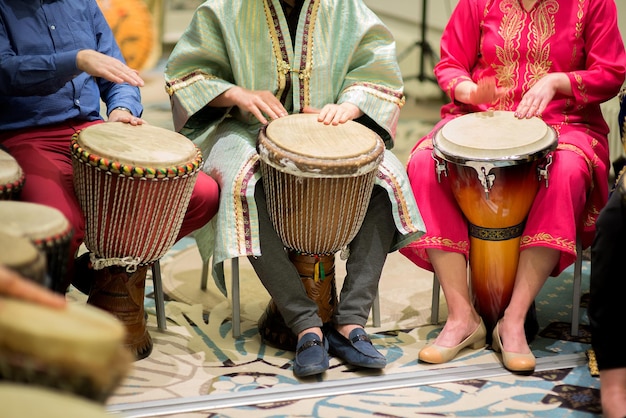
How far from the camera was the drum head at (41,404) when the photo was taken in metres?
1.34

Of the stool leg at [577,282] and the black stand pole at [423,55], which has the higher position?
the stool leg at [577,282]

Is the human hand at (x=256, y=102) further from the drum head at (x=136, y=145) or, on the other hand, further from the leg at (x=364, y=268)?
the leg at (x=364, y=268)

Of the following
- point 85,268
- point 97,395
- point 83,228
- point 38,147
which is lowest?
point 85,268

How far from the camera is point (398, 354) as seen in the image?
118 inches

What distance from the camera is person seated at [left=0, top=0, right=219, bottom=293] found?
2717 mm

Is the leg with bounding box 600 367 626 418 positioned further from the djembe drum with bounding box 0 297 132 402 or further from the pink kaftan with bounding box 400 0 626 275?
the djembe drum with bounding box 0 297 132 402

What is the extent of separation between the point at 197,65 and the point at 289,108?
1.24 feet

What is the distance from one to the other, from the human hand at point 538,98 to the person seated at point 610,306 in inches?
24.6

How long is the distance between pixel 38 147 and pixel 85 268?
48 centimetres

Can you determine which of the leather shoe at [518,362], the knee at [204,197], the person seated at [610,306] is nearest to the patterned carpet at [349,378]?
the leather shoe at [518,362]

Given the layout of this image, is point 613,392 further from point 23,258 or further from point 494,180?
point 23,258

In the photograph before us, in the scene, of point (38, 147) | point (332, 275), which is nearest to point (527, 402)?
point (332, 275)

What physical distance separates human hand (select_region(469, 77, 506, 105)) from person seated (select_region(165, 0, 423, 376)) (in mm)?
286

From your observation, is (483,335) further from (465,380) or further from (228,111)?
(228,111)
